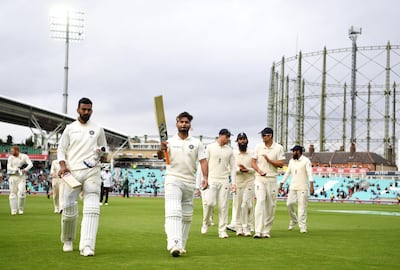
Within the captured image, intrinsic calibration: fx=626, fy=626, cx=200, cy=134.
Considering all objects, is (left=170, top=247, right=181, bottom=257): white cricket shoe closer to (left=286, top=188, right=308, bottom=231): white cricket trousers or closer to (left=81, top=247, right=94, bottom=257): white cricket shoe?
(left=81, top=247, right=94, bottom=257): white cricket shoe

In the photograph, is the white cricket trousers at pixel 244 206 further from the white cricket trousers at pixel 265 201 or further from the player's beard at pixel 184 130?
the player's beard at pixel 184 130

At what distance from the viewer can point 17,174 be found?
18734mm

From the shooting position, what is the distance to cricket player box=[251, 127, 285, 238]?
42.0 feet

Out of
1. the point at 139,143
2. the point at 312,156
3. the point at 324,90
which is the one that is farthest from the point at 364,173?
the point at 139,143

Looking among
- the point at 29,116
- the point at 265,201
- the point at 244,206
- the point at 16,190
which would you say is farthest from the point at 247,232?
the point at 29,116

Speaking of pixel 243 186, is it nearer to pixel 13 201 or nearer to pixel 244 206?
pixel 244 206

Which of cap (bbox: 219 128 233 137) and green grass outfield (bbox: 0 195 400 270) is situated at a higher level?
cap (bbox: 219 128 233 137)

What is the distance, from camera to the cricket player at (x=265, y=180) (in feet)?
42.0

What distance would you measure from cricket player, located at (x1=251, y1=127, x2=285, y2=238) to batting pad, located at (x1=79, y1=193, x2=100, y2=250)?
463 centimetres

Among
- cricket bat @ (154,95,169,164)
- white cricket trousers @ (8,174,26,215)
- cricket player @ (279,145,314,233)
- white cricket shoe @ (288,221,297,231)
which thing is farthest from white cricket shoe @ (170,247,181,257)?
white cricket trousers @ (8,174,26,215)

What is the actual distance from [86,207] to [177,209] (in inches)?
51.1

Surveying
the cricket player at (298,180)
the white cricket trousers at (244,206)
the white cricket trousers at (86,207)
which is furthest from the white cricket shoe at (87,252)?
the cricket player at (298,180)

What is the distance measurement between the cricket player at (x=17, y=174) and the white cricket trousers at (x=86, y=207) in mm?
9430

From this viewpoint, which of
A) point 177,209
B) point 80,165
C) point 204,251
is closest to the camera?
point 177,209
